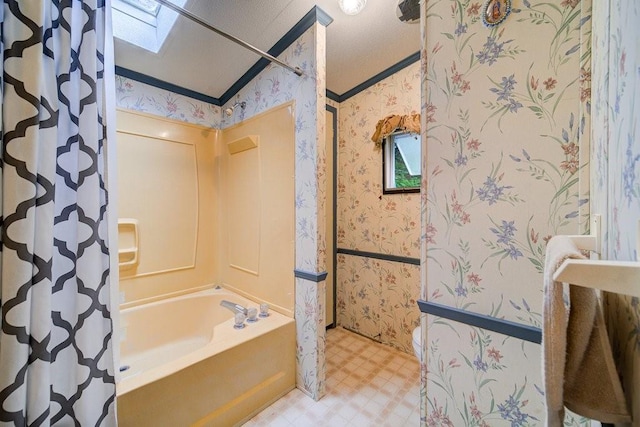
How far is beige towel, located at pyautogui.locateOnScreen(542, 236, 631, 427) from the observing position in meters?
0.39

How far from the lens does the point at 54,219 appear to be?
0.83 meters

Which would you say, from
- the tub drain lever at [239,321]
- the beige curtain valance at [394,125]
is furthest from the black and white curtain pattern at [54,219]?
the beige curtain valance at [394,125]

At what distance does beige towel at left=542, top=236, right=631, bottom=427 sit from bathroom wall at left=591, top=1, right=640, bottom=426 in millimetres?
26

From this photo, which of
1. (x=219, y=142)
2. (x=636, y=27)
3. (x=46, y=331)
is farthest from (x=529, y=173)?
(x=219, y=142)

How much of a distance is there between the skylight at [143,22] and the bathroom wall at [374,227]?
158 cm

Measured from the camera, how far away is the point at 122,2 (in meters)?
1.60

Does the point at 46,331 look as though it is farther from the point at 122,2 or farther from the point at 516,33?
the point at 122,2

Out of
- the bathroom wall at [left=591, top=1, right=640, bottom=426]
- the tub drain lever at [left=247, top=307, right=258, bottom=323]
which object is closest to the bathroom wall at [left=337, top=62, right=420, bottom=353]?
the tub drain lever at [left=247, top=307, right=258, bottom=323]

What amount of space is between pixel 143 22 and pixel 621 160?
2465 mm

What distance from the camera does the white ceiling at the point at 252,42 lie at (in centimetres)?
157

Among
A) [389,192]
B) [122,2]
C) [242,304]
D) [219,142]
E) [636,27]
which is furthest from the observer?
→ [219,142]

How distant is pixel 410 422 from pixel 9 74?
2258mm

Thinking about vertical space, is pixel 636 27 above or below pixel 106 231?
above

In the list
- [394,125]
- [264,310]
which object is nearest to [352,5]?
[394,125]
